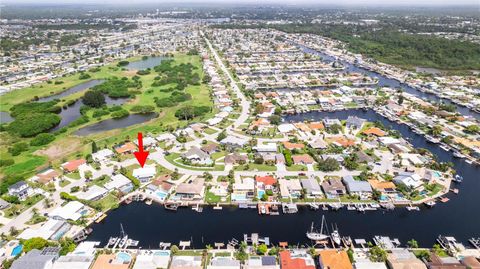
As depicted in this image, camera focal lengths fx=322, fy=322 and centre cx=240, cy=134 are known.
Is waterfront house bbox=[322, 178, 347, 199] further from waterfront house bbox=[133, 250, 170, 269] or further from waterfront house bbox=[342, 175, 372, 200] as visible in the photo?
waterfront house bbox=[133, 250, 170, 269]

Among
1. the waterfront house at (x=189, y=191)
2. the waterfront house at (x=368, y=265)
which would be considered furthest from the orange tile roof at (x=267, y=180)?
the waterfront house at (x=368, y=265)

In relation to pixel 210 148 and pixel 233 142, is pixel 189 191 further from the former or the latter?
pixel 233 142

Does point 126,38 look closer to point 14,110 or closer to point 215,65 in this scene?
point 215,65

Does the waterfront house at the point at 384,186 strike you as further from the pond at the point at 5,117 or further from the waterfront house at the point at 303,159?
the pond at the point at 5,117

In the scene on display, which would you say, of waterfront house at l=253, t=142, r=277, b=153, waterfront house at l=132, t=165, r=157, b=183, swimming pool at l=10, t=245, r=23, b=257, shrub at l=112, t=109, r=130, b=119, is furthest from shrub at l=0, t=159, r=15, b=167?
waterfront house at l=253, t=142, r=277, b=153

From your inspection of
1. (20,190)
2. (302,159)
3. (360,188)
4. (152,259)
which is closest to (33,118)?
(20,190)

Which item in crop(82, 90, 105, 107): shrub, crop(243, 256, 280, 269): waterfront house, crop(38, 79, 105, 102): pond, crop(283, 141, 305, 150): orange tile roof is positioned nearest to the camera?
crop(243, 256, 280, 269): waterfront house
